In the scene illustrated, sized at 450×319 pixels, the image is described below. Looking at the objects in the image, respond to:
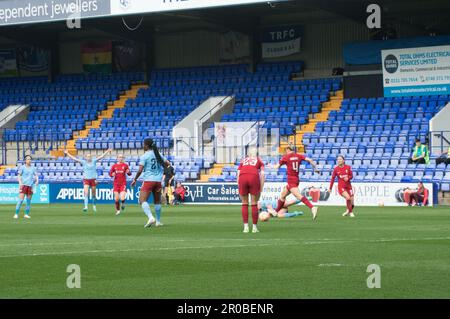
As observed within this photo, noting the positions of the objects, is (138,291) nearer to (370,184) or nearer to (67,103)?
(370,184)

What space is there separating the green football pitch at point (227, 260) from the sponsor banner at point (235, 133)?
19.9 metres

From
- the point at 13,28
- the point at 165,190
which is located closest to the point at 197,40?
the point at 13,28

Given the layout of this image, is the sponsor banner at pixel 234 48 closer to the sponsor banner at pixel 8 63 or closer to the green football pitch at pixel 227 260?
the sponsor banner at pixel 8 63

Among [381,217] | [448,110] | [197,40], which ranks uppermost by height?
[197,40]

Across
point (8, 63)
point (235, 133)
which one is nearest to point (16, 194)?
point (235, 133)

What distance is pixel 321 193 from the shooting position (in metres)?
39.7

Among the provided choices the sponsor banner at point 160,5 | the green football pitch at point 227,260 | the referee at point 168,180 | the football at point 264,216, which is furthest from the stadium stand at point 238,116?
the green football pitch at point 227,260

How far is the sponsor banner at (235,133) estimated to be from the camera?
45.4 meters

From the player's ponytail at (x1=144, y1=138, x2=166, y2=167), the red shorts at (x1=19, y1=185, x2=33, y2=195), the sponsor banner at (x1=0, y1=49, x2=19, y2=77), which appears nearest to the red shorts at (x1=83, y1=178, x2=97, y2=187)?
the red shorts at (x1=19, y1=185, x2=33, y2=195)

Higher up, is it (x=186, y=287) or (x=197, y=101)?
(x=197, y=101)

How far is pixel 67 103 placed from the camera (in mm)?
56156

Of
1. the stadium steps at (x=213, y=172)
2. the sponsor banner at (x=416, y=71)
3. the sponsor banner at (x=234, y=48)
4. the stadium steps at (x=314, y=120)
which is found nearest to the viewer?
the stadium steps at (x=213, y=172)

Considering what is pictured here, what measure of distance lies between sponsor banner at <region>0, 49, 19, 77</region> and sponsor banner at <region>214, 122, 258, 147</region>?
1911cm

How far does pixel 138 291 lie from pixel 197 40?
4542cm
